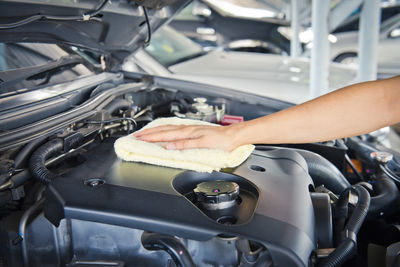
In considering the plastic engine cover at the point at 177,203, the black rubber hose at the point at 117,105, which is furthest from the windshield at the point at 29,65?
the plastic engine cover at the point at 177,203

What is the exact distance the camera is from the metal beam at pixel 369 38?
2.49 meters

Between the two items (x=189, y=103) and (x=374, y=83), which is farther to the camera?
(x=189, y=103)

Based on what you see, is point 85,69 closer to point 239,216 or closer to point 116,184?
point 116,184

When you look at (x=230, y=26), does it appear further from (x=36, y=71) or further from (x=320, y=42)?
(x=36, y=71)

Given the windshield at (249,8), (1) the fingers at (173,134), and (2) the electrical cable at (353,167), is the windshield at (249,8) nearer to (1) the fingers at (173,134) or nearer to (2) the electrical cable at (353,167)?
(2) the electrical cable at (353,167)

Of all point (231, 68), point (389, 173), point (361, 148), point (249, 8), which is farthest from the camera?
point (249, 8)

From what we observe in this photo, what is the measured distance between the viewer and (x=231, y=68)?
9.30 ft

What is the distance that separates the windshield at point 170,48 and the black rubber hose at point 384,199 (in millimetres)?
1902

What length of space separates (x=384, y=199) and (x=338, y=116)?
364 millimetres

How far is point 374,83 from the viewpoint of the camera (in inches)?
31.0

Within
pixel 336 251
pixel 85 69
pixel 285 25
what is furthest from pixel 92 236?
pixel 285 25

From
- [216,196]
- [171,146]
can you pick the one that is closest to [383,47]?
[171,146]

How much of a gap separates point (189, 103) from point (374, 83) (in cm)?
94

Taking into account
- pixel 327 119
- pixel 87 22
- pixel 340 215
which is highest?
pixel 87 22
